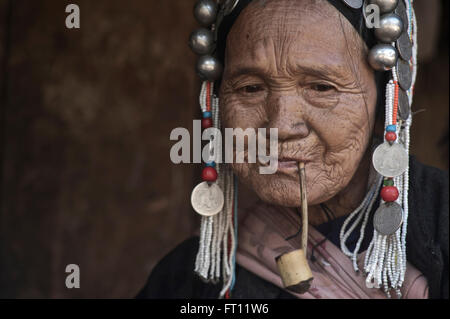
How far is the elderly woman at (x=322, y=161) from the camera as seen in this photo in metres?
1.48

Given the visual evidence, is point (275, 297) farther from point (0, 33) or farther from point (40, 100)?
point (0, 33)

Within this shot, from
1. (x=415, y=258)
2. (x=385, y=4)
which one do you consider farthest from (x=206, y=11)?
(x=415, y=258)

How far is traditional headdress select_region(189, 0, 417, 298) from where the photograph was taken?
4.93 ft

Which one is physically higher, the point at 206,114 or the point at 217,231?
the point at 206,114

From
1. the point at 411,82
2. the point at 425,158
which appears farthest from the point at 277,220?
the point at 425,158

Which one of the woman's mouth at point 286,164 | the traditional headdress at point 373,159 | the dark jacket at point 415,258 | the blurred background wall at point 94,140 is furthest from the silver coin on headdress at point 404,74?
the blurred background wall at point 94,140

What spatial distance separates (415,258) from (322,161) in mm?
401

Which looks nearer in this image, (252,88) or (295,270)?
(295,270)

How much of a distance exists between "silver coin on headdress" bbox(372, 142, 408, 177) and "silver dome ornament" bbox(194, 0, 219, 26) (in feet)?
1.96

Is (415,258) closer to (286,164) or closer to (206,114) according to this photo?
(286,164)

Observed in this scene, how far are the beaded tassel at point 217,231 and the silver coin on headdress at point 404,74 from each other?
0.51 metres

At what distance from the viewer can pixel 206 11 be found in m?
1.63

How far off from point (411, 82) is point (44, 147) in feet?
5.17

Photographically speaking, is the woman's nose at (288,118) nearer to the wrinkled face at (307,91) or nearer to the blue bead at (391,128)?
the wrinkled face at (307,91)
